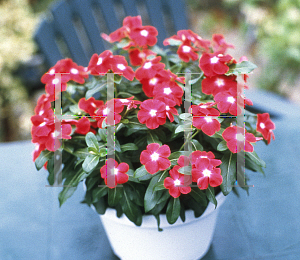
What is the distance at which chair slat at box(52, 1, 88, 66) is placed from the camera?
1.50 m

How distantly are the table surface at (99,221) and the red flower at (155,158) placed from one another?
0.31m

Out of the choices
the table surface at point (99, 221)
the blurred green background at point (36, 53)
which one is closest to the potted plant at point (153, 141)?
the table surface at point (99, 221)

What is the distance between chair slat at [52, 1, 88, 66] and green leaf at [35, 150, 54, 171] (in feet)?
3.70

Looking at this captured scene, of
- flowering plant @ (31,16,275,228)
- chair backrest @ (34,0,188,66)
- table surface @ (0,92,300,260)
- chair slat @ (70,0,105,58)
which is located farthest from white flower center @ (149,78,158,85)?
chair slat @ (70,0,105,58)

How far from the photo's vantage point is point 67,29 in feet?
5.06

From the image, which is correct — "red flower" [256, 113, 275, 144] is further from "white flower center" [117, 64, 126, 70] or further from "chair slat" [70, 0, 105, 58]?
"chair slat" [70, 0, 105, 58]

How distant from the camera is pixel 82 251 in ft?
2.25

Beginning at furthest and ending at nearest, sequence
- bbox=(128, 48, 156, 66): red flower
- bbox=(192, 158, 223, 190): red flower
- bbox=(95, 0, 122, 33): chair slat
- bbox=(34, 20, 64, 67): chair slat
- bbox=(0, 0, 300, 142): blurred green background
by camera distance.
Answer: bbox=(0, 0, 300, 142): blurred green background → bbox=(95, 0, 122, 33): chair slat → bbox=(34, 20, 64, 67): chair slat → bbox=(128, 48, 156, 66): red flower → bbox=(192, 158, 223, 190): red flower

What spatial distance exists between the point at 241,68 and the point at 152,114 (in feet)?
0.64

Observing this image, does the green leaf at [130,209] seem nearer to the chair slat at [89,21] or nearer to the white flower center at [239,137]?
the white flower center at [239,137]

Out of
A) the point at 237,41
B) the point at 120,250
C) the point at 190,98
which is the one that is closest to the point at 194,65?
the point at 190,98

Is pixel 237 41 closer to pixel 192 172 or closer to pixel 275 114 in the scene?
pixel 275 114

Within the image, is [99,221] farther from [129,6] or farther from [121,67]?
[129,6]

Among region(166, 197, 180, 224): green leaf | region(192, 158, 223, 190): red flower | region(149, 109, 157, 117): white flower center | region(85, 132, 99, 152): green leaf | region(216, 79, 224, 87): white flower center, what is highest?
region(216, 79, 224, 87): white flower center
